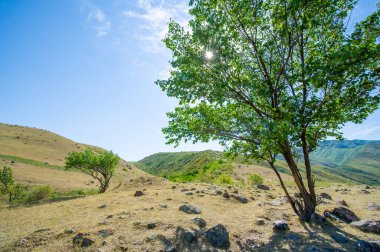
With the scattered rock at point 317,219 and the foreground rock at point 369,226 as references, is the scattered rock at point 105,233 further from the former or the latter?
the foreground rock at point 369,226

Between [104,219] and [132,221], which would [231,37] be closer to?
[132,221]

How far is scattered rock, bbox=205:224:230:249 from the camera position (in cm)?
1225

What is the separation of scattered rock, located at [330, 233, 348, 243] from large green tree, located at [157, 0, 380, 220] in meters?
2.73

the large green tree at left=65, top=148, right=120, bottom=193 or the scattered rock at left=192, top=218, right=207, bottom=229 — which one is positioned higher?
the large green tree at left=65, top=148, right=120, bottom=193

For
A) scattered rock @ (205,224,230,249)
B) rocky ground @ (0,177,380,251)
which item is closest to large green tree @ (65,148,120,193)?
rocky ground @ (0,177,380,251)

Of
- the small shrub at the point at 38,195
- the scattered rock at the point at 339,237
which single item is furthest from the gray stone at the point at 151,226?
the small shrub at the point at 38,195

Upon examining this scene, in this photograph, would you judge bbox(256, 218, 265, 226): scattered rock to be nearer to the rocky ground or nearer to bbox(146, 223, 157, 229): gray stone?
the rocky ground

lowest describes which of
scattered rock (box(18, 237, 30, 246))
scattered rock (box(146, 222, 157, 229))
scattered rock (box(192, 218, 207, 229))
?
scattered rock (box(18, 237, 30, 246))

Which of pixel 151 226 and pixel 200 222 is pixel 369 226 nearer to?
pixel 200 222

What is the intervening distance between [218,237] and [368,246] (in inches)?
278

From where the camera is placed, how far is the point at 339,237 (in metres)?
12.9

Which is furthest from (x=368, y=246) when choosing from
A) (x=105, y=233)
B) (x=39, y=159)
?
(x=39, y=159)

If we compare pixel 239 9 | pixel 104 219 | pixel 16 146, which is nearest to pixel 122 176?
pixel 16 146

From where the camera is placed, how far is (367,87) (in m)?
12.7
